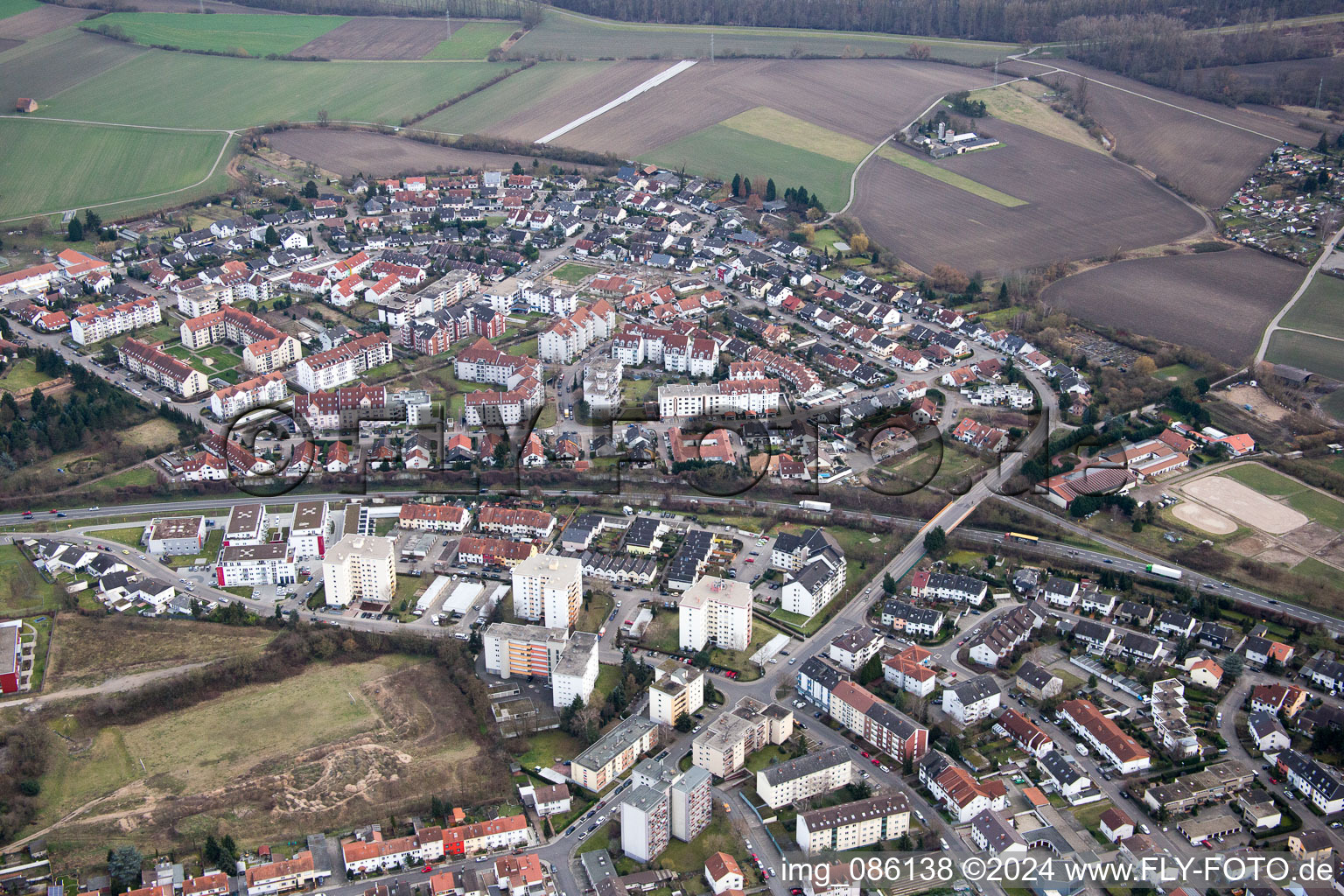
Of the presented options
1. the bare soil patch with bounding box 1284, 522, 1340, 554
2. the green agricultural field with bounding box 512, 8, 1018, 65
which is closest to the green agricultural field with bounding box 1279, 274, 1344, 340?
the bare soil patch with bounding box 1284, 522, 1340, 554

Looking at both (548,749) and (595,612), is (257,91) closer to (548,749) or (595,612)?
(595,612)

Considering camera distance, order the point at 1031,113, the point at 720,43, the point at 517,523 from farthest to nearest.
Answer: the point at 720,43
the point at 1031,113
the point at 517,523

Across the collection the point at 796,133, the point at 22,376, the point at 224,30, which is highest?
the point at 224,30

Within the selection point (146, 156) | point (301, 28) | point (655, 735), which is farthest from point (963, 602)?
point (301, 28)

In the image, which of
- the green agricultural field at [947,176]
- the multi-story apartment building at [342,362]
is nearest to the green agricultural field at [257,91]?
the green agricultural field at [947,176]

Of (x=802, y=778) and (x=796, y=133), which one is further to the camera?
(x=796, y=133)

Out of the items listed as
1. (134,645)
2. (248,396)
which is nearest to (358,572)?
(134,645)

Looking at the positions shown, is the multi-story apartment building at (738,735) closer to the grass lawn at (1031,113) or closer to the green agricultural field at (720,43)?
the grass lawn at (1031,113)

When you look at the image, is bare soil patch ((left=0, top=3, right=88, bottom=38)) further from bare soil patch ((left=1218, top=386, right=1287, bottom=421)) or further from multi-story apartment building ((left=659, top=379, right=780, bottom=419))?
bare soil patch ((left=1218, top=386, right=1287, bottom=421))
